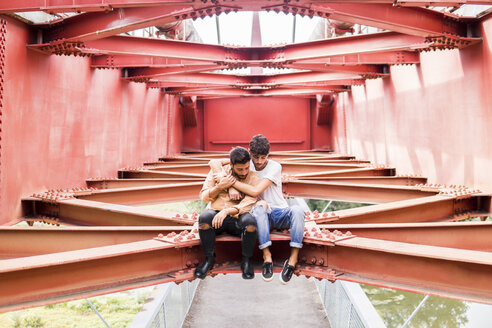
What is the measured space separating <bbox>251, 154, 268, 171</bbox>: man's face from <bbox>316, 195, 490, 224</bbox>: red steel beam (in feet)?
4.06

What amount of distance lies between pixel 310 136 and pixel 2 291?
62.9 feet

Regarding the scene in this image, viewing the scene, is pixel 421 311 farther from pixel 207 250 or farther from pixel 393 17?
pixel 207 250


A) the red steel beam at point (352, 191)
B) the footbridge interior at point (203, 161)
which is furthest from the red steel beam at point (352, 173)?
the red steel beam at point (352, 191)

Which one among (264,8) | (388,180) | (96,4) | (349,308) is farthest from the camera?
(349,308)

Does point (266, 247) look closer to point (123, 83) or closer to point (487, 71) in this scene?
point (487, 71)

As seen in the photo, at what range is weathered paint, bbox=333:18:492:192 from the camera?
7562mm

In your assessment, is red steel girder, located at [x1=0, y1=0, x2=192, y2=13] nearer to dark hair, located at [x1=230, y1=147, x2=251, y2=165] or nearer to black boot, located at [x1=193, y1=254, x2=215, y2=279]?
dark hair, located at [x1=230, y1=147, x2=251, y2=165]

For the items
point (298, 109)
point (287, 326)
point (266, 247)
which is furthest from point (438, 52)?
point (298, 109)

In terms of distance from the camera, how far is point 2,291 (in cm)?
386

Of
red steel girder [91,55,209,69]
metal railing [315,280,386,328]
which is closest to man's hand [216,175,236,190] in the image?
metal railing [315,280,386,328]

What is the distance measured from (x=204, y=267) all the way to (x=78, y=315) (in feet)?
38.2

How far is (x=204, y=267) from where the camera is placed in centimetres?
434

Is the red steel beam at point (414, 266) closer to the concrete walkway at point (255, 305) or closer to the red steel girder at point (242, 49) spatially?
the red steel girder at point (242, 49)

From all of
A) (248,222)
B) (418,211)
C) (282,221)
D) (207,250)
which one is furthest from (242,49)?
(207,250)
